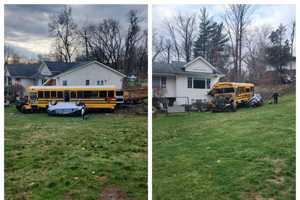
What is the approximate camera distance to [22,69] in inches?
113

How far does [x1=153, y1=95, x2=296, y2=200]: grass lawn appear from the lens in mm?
2654

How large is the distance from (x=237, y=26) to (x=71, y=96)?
1.60 meters

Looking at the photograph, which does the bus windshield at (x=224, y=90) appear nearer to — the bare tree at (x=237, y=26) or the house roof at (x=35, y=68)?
the bare tree at (x=237, y=26)

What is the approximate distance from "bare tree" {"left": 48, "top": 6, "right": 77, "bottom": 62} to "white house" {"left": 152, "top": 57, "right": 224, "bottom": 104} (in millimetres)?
755

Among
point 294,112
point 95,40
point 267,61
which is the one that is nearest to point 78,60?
point 95,40

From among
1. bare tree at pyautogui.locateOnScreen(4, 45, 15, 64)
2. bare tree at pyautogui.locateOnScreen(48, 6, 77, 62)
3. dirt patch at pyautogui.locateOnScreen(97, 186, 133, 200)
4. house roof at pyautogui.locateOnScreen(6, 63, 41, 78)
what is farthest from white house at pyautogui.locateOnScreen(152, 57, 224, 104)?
bare tree at pyautogui.locateOnScreen(4, 45, 15, 64)

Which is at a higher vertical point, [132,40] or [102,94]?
[132,40]

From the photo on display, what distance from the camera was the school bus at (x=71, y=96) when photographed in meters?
2.91

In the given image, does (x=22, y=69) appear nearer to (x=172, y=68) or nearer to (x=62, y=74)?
(x=62, y=74)

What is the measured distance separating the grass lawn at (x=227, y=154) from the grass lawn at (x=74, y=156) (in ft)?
0.64

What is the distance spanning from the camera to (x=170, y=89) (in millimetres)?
2924

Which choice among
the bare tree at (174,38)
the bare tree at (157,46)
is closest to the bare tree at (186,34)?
the bare tree at (174,38)

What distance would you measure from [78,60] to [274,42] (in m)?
1.73

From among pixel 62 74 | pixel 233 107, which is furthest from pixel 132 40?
pixel 233 107
